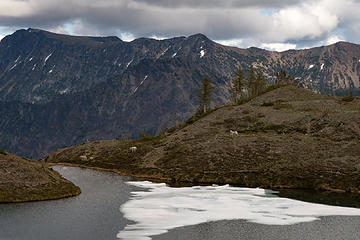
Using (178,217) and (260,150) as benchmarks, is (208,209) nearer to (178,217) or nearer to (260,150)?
(178,217)

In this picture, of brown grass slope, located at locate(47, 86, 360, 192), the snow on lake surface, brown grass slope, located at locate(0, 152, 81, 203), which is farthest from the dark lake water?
brown grass slope, located at locate(47, 86, 360, 192)

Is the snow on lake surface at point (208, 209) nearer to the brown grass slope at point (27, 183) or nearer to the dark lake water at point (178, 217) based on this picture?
the dark lake water at point (178, 217)

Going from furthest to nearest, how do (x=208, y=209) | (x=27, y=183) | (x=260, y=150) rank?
(x=260, y=150) → (x=27, y=183) → (x=208, y=209)

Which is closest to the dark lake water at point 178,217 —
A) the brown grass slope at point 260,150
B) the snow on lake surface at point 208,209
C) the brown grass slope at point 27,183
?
the snow on lake surface at point 208,209

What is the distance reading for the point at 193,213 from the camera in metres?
68.6

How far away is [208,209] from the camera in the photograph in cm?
7181

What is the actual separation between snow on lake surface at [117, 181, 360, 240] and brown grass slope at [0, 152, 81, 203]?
48.5ft

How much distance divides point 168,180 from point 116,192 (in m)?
22.8

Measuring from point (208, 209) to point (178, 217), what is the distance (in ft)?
26.4

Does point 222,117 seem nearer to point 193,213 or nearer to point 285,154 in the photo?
point 285,154

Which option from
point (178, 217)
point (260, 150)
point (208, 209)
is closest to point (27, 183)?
point (178, 217)

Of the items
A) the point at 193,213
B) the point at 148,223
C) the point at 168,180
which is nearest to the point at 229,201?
the point at 193,213

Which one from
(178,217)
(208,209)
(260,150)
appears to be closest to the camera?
(178,217)

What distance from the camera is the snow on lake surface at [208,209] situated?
6171 cm
